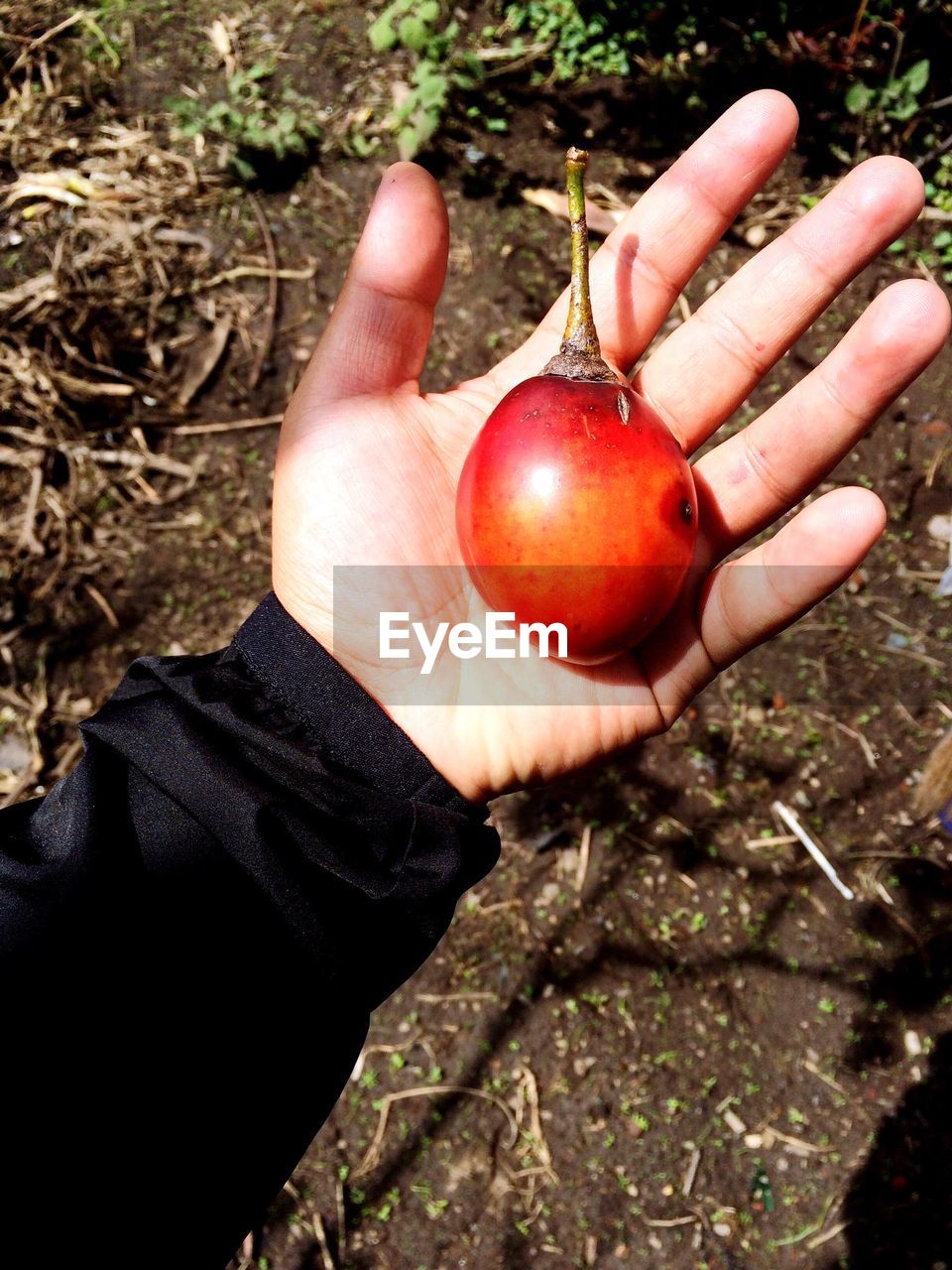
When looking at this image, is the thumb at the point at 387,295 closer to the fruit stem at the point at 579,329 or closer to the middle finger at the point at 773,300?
the fruit stem at the point at 579,329

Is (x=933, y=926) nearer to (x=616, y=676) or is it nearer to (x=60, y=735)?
(x=616, y=676)

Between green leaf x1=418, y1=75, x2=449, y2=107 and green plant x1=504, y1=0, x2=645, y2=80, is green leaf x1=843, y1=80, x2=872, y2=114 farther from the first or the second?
green leaf x1=418, y1=75, x2=449, y2=107

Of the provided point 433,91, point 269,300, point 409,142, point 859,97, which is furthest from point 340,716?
point 859,97

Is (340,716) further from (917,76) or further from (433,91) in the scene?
(917,76)

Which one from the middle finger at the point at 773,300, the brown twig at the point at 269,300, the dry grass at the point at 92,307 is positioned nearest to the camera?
the middle finger at the point at 773,300

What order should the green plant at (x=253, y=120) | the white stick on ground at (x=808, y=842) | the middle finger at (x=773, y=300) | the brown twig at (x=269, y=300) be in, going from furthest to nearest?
the green plant at (x=253, y=120) → the brown twig at (x=269, y=300) → the white stick on ground at (x=808, y=842) → the middle finger at (x=773, y=300)

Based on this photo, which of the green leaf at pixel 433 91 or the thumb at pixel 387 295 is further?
the green leaf at pixel 433 91

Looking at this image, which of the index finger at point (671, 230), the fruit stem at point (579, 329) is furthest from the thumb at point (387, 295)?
the index finger at point (671, 230)

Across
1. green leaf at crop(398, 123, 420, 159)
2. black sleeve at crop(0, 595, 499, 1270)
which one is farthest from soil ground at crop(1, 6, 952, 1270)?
black sleeve at crop(0, 595, 499, 1270)
